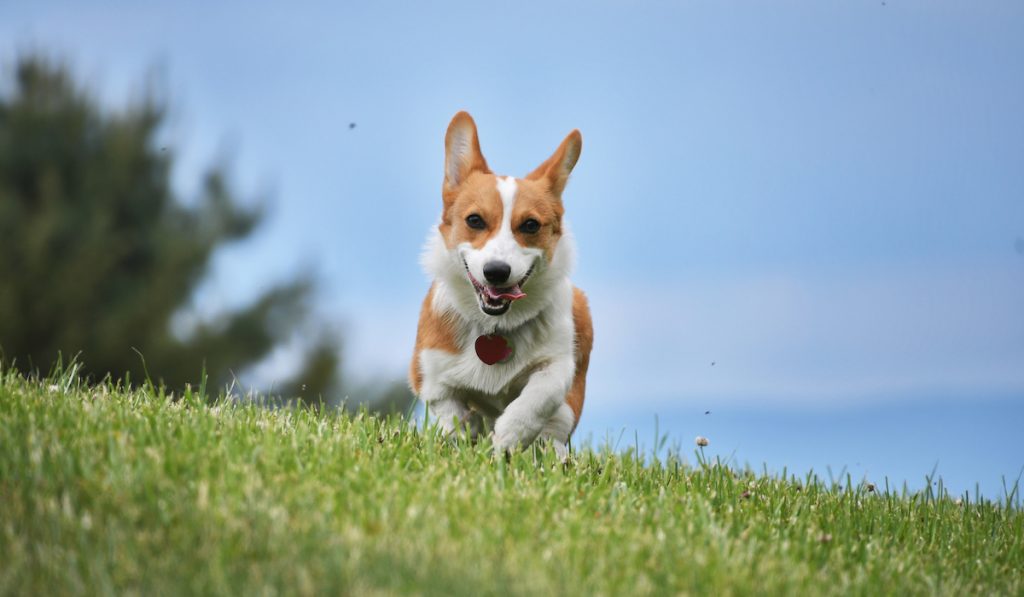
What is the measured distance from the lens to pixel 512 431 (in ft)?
18.0

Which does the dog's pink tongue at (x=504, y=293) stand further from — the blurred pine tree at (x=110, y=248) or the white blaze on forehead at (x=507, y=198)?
the blurred pine tree at (x=110, y=248)

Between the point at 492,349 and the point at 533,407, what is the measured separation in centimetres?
49

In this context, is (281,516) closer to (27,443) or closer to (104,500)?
(104,500)

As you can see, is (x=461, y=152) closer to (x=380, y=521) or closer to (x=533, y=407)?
(x=533, y=407)

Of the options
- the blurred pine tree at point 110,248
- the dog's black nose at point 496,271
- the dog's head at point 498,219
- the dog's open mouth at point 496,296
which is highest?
the dog's head at point 498,219

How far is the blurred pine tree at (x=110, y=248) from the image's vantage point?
65.8 feet

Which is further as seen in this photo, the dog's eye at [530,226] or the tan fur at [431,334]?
the tan fur at [431,334]

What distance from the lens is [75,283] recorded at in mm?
20281

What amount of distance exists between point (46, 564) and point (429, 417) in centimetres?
272

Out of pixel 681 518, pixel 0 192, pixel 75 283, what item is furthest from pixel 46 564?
pixel 0 192

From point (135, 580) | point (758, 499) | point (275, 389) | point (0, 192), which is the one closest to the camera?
point (135, 580)

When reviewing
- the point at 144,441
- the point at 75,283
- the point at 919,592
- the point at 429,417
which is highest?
the point at 919,592

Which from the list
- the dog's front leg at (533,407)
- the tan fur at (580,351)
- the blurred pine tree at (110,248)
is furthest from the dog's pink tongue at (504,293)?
the blurred pine tree at (110,248)

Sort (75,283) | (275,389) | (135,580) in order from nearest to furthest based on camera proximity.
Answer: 1. (135,580)
2. (275,389)
3. (75,283)
